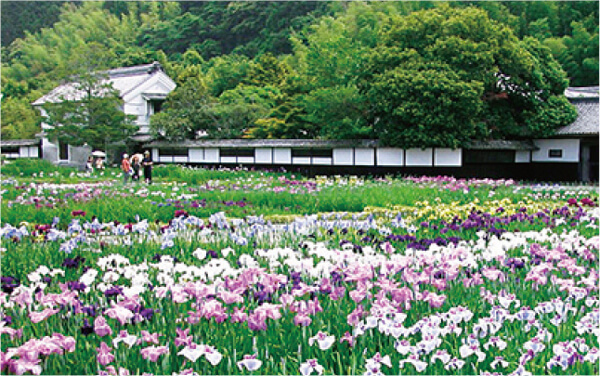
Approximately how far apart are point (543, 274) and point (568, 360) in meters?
1.39

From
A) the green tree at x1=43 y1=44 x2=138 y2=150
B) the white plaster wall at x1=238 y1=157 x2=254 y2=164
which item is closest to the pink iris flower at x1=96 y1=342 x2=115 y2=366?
the white plaster wall at x1=238 y1=157 x2=254 y2=164

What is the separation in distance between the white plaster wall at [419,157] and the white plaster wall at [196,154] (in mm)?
10306

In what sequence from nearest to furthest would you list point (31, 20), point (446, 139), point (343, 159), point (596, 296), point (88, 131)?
point (596, 296)
point (446, 139)
point (343, 159)
point (88, 131)
point (31, 20)

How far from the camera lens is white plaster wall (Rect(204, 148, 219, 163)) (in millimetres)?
27078

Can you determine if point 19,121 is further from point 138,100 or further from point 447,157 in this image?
point 447,157

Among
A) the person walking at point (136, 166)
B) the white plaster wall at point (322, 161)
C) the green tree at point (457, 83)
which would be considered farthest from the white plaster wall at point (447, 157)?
the person walking at point (136, 166)

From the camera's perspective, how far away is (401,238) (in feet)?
15.9

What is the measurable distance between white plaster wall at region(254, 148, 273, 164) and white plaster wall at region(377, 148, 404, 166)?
16.5 ft

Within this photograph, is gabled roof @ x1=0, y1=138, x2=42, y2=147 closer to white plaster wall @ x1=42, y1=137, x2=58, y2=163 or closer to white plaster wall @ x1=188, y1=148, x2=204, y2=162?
A: white plaster wall @ x1=42, y1=137, x2=58, y2=163

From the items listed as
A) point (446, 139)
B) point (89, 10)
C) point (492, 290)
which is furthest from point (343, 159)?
point (89, 10)

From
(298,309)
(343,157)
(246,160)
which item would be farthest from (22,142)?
(298,309)

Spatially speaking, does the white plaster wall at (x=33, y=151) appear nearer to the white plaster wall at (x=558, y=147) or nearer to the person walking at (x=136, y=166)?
the person walking at (x=136, y=166)

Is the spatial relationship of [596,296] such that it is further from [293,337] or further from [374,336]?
[293,337]

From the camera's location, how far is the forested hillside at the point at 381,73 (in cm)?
2014
